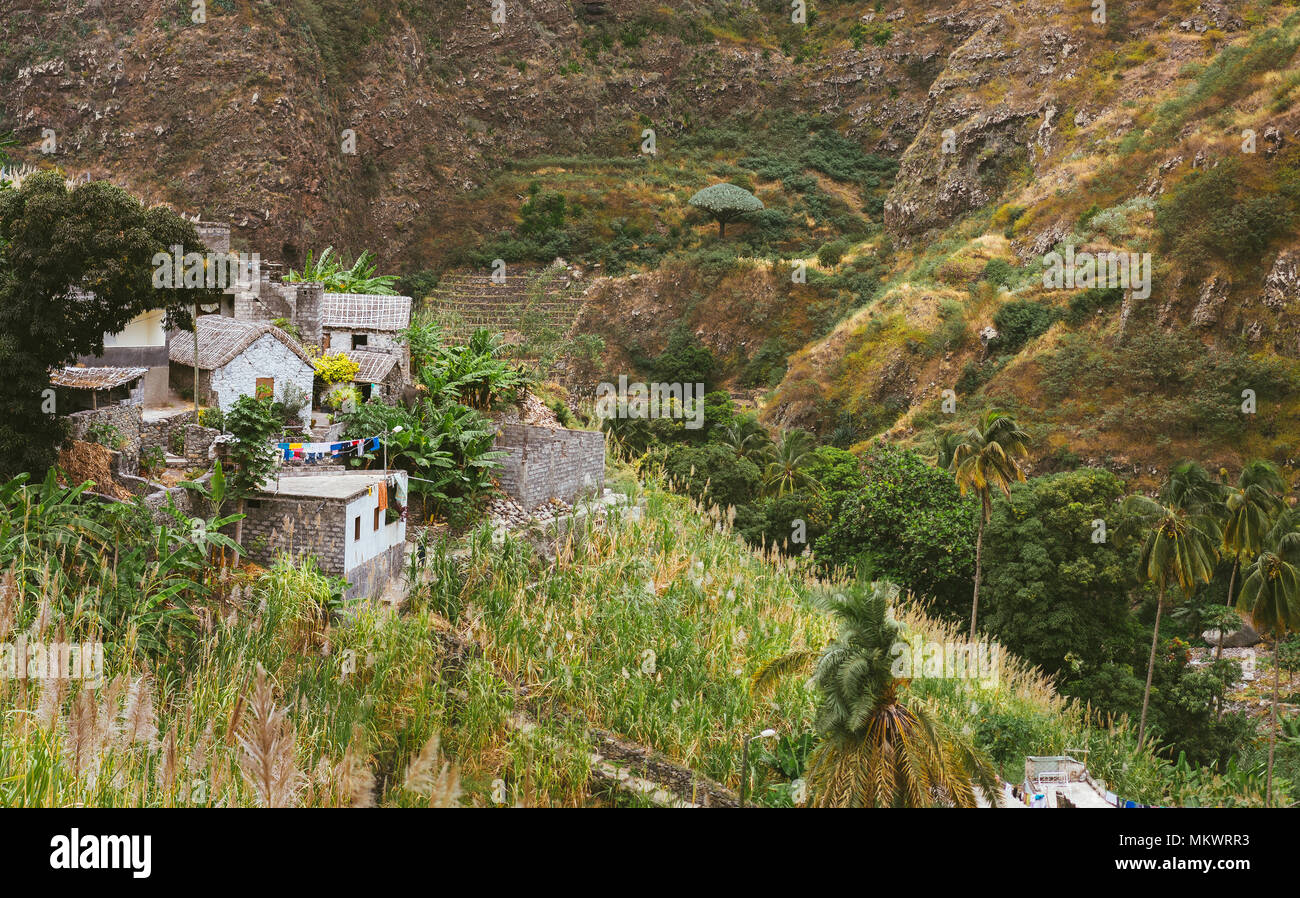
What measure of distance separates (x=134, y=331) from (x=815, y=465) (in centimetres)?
2543

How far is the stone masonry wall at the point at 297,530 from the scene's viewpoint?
47.6 feet

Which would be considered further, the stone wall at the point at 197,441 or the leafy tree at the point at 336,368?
the leafy tree at the point at 336,368

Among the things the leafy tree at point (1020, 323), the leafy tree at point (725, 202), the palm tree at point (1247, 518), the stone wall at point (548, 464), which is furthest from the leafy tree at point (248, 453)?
the leafy tree at point (725, 202)

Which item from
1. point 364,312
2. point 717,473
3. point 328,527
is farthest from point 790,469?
point 328,527

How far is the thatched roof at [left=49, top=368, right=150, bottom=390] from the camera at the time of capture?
51.9ft

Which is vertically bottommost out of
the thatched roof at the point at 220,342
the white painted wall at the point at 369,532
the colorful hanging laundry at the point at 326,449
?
the white painted wall at the point at 369,532

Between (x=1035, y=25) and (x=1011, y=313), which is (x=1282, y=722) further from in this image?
(x=1035, y=25)

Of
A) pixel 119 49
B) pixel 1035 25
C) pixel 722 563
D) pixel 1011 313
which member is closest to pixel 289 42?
pixel 119 49

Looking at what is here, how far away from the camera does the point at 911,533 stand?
3116 centimetres

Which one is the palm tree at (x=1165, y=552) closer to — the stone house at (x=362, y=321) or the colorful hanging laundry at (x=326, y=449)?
the colorful hanging laundry at (x=326, y=449)

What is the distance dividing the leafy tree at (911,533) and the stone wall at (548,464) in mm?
10421

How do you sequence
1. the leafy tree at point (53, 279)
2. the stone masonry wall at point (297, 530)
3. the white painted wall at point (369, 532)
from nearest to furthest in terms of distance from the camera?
the leafy tree at point (53, 279)
the stone masonry wall at point (297, 530)
the white painted wall at point (369, 532)

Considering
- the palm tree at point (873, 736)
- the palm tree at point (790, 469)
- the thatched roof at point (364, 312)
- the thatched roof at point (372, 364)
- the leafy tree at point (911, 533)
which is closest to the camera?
the palm tree at point (873, 736)

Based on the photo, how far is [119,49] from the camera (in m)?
63.1
